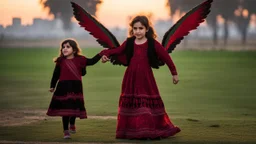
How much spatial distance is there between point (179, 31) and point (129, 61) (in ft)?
3.27

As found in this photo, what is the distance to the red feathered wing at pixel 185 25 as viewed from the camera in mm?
11203

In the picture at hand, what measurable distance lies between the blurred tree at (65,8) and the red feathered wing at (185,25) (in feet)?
349

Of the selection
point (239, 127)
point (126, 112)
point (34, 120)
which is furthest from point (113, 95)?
point (126, 112)

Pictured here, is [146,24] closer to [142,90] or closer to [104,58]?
[104,58]

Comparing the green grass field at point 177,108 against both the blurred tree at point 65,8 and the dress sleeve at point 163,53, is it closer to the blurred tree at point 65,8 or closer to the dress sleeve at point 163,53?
the dress sleeve at point 163,53

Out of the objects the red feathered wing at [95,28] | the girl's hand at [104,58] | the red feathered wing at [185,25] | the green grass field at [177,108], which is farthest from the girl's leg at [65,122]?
the red feathered wing at [185,25]

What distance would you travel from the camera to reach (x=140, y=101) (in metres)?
10.6

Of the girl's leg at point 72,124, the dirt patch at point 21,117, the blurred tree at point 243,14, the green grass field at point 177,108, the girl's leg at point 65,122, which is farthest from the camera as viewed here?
the blurred tree at point 243,14

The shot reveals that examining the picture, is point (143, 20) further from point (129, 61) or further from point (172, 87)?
point (172, 87)

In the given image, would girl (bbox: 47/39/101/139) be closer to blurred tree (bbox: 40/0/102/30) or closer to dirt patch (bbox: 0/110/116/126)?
dirt patch (bbox: 0/110/116/126)

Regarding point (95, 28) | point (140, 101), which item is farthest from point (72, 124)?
point (95, 28)

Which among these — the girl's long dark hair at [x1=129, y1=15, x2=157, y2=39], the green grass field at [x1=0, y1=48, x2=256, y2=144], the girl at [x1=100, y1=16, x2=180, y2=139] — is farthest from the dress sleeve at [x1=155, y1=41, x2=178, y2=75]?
the green grass field at [x1=0, y1=48, x2=256, y2=144]

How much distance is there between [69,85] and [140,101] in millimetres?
1117

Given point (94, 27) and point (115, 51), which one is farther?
point (94, 27)
